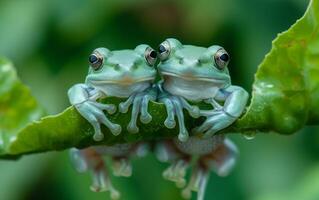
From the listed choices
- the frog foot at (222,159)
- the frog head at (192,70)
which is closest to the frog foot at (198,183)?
the frog foot at (222,159)

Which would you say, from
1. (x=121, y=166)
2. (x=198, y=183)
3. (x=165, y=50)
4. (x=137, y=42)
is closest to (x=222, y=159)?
(x=198, y=183)

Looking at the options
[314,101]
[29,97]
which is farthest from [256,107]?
[29,97]

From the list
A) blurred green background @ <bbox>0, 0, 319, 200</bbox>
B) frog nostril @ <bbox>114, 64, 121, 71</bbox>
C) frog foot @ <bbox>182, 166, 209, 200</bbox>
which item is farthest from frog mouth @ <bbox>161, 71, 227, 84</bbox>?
blurred green background @ <bbox>0, 0, 319, 200</bbox>

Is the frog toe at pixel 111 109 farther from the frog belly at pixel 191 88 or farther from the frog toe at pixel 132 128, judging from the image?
the frog belly at pixel 191 88

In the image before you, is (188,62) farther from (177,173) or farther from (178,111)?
(177,173)

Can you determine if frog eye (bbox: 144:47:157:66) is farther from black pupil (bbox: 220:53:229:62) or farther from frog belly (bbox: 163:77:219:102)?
black pupil (bbox: 220:53:229:62)
